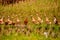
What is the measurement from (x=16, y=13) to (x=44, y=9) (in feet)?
3.85

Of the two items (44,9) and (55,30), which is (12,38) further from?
(44,9)

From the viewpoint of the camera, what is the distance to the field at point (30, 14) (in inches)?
205

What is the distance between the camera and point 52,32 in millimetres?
5656

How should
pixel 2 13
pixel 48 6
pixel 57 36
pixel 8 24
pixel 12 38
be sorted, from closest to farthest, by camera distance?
pixel 12 38 < pixel 57 36 < pixel 8 24 < pixel 2 13 < pixel 48 6

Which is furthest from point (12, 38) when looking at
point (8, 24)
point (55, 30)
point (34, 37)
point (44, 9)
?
point (44, 9)

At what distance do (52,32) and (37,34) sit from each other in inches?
21.6

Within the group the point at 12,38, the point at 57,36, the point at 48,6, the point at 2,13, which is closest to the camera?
the point at 12,38

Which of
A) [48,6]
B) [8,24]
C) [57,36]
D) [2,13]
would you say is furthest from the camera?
[48,6]

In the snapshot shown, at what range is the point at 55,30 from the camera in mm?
5867

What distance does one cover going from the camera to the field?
17.1 ft

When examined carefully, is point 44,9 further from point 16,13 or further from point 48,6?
Result: point 16,13

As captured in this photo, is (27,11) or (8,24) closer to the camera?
(8,24)

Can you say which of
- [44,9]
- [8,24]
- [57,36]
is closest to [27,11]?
[44,9]

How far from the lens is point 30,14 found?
25.7 ft
